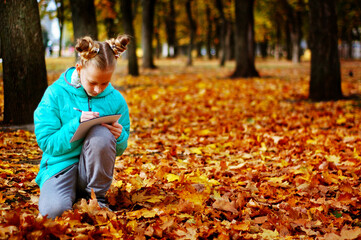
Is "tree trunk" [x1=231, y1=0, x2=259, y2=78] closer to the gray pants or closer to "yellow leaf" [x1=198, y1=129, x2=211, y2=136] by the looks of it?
"yellow leaf" [x1=198, y1=129, x2=211, y2=136]

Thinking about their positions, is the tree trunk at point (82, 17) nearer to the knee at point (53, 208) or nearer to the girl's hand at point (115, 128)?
the girl's hand at point (115, 128)

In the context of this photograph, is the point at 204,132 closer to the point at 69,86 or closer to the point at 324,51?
the point at 69,86

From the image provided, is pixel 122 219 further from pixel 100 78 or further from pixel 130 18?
pixel 130 18

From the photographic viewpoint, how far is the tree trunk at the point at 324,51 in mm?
8289

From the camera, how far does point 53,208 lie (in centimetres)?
259

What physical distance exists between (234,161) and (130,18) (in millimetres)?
10446

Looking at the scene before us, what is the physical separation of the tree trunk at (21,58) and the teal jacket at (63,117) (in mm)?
2716

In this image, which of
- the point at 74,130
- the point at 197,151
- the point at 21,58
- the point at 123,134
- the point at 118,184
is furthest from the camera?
the point at 21,58

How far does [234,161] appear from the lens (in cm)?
447

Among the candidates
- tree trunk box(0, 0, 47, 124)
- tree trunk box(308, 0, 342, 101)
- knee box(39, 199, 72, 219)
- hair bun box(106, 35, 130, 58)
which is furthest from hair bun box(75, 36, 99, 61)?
tree trunk box(308, 0, 342, 101)

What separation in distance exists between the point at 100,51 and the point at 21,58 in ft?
10.3

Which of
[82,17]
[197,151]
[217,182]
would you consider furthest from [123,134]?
[82,17]

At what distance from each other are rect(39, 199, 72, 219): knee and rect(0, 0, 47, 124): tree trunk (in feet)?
10.1

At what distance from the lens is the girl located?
2.62 metres
